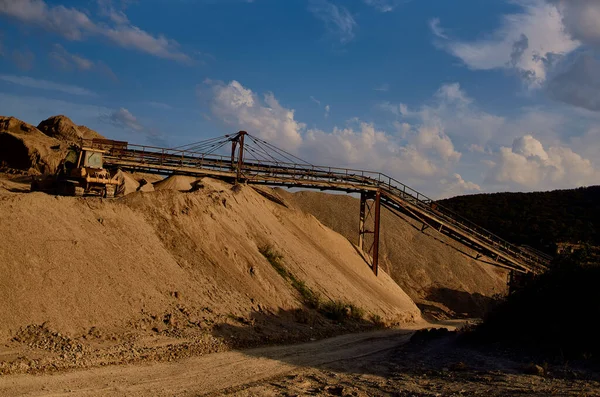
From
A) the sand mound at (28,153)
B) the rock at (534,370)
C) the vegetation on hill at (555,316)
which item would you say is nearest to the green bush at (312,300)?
the vegetation on hill at (555,316)

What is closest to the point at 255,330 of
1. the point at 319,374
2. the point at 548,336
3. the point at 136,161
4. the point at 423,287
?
the point at 319,374

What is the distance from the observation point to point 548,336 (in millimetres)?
15812

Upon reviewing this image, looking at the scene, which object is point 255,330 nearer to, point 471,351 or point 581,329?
point 471,351

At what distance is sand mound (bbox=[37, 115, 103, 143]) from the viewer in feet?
144

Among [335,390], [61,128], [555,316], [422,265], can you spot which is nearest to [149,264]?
[335,390]

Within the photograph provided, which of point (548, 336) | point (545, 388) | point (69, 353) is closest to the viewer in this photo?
point (545, 388)

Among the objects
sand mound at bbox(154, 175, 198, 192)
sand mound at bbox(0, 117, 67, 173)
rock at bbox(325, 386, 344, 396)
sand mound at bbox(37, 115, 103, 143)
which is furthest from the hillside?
sand mound at bbox(37, 115, 103, 143)

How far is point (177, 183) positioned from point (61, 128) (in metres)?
18.4

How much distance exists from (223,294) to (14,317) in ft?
27.0

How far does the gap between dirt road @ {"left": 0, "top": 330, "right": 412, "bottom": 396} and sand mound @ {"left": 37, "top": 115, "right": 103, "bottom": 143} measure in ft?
106

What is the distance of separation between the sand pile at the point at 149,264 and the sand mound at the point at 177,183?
1.78 m

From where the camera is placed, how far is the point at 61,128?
44156 millimetres

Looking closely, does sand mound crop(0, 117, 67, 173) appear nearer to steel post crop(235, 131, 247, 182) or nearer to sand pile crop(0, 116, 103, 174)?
sand pile crop(0, 116, 103, 174)

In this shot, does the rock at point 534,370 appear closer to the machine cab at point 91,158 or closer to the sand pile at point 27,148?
the machine cab at point 91,158
